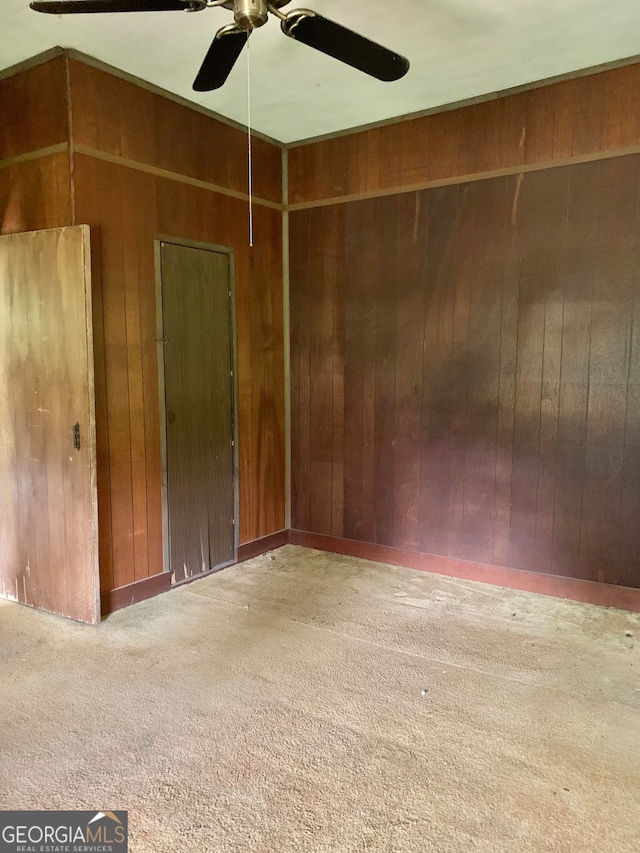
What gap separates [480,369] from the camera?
3590mm

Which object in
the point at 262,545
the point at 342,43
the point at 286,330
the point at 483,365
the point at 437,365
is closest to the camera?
the point at 342,43

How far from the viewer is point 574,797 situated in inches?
73.7

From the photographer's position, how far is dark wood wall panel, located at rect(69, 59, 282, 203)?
298 cm

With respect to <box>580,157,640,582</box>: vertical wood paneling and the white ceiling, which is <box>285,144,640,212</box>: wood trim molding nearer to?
<box>580,157,640,582</box>: vertical wood paneling

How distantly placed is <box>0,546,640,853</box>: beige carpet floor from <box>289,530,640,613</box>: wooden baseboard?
0.33 feet

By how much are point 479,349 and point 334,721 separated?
225 centimetres

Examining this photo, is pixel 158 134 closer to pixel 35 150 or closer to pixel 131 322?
pixel 35 150

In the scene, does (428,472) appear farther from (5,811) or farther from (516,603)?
(5,811)

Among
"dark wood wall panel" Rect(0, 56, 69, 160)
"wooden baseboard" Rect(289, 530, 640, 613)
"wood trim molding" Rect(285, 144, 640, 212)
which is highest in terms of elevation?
"dark wood wall panel" Rect(0, 56, 69, 160)

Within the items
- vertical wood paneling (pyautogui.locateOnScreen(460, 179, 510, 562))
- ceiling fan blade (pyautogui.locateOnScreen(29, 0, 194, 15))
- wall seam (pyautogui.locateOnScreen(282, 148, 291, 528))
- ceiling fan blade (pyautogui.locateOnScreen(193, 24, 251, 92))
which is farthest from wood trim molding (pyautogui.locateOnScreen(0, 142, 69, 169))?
vertical wood paneling (pyautogui.locateOnScreen(460, 179, 510, 562))

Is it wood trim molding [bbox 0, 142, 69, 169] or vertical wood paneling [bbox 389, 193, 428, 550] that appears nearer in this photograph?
wood trim molding [bbox 0, 142, 69, 169]

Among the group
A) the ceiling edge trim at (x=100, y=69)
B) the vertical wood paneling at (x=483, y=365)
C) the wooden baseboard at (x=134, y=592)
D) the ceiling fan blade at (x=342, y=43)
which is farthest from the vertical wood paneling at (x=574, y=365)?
the wooden baseboard at (x=134, y=592)

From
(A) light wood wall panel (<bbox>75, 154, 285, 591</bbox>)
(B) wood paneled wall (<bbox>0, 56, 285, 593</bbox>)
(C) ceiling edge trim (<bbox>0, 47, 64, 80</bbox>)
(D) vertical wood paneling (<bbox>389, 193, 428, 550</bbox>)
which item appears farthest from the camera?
(D) vertical wood paneling (<bbox>389, 193, 428, 550</bbox>)

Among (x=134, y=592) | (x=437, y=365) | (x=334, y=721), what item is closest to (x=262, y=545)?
(x=134, y=592)
